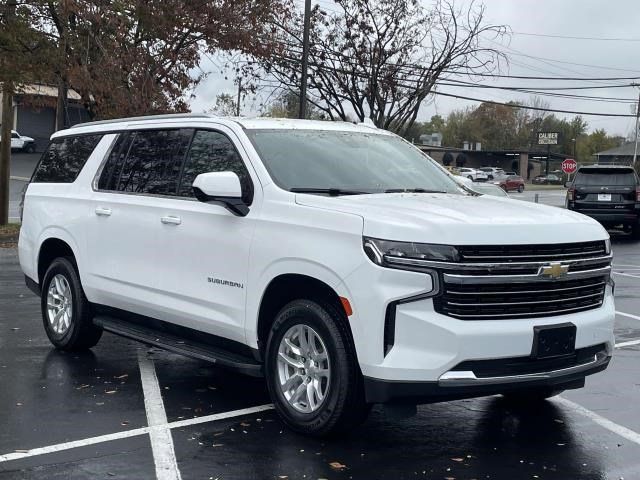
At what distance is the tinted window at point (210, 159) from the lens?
601cm

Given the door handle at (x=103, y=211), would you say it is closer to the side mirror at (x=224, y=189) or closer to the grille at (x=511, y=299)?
the side mirror at (x=224, y=189)

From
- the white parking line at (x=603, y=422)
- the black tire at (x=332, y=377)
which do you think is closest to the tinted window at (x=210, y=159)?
the black tire at (x=332, y=377)

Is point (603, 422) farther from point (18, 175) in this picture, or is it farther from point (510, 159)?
point (510, 159)

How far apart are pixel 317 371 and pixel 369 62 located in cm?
2259

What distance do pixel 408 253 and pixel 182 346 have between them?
2.21 m

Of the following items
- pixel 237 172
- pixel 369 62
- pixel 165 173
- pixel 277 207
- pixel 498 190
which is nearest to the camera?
pixel 277 207

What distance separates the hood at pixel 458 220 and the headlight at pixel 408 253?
0.03m

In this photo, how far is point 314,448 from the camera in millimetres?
5180

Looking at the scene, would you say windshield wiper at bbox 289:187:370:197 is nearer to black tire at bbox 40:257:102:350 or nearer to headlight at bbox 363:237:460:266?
headlight at bbox 363:237:460:266

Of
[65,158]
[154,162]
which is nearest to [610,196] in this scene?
[65,158]

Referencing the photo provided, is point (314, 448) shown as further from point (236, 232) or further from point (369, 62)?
point (369, 62)

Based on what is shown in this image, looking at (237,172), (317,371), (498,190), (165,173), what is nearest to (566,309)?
(317,371)

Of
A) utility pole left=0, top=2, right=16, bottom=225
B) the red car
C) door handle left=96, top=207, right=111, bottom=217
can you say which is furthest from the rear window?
the red car

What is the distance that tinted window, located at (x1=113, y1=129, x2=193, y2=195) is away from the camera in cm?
657
